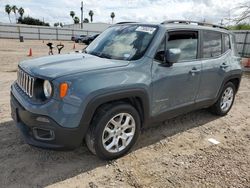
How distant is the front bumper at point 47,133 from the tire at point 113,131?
20 centimetres

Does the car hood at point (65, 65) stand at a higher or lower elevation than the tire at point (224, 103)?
higher

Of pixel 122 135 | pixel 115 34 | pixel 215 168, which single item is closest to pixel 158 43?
pixel 115 34

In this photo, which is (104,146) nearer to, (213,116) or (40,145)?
(40,145)

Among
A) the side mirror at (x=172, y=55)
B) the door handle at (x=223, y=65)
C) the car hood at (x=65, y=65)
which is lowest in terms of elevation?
the door handle at (x=223, y=65)

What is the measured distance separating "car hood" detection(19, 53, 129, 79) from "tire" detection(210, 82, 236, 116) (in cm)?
267


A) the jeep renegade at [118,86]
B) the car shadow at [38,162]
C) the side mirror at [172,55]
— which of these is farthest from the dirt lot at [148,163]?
the side mirror at [172,55]

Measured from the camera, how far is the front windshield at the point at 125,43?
139 inches

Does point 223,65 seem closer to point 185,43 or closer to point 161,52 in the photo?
point 185,43

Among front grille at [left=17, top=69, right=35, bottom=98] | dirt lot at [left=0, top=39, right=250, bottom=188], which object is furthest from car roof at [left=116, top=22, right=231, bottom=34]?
front grille at [left=17, top=69, right=35, bottom=98]

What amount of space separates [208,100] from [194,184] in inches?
82.0

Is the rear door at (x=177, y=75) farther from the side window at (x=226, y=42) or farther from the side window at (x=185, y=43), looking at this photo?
the side window at (x=226, y=42)

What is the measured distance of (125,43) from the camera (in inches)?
147

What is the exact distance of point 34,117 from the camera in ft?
9.37

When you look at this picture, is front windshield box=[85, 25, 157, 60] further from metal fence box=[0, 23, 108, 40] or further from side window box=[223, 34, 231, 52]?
metal fence box=[0, 23, 108, 40]
